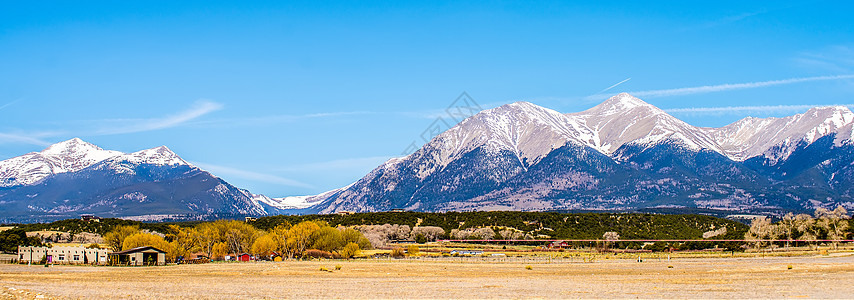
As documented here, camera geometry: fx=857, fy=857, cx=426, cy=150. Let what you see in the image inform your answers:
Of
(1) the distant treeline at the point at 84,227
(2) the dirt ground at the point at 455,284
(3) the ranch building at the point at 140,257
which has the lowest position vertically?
(2) the dirt ground at the point at 455,284

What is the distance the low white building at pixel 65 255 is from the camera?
311ft

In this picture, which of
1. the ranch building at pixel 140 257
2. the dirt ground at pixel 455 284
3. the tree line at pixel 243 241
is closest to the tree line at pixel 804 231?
the dirt ground at pixel 455 284

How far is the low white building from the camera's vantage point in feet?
311

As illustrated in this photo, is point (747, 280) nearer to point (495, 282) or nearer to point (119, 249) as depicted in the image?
point (495, 282)

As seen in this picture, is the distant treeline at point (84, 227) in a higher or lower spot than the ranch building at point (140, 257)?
higher

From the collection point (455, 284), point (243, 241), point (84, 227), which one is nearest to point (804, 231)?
point (243, 241)

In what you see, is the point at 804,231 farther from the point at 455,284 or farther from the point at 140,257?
the point at 140,257

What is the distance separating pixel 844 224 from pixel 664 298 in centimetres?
9701

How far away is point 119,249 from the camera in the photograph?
108m

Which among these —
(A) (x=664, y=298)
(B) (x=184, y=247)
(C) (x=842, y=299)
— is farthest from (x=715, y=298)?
(B) (x=184, y=247)

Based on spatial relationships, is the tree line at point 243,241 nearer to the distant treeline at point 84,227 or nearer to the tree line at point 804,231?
the distant treeline at point 84,227

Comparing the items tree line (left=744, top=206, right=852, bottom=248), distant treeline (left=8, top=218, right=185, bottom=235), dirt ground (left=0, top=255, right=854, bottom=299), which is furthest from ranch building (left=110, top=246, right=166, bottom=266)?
tree line (left=744, top=206, right=852, bottom=248)

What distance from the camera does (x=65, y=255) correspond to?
315 feet

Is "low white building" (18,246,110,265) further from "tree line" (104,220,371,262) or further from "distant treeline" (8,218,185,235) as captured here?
"distant treeline" (8,218,185,235)
